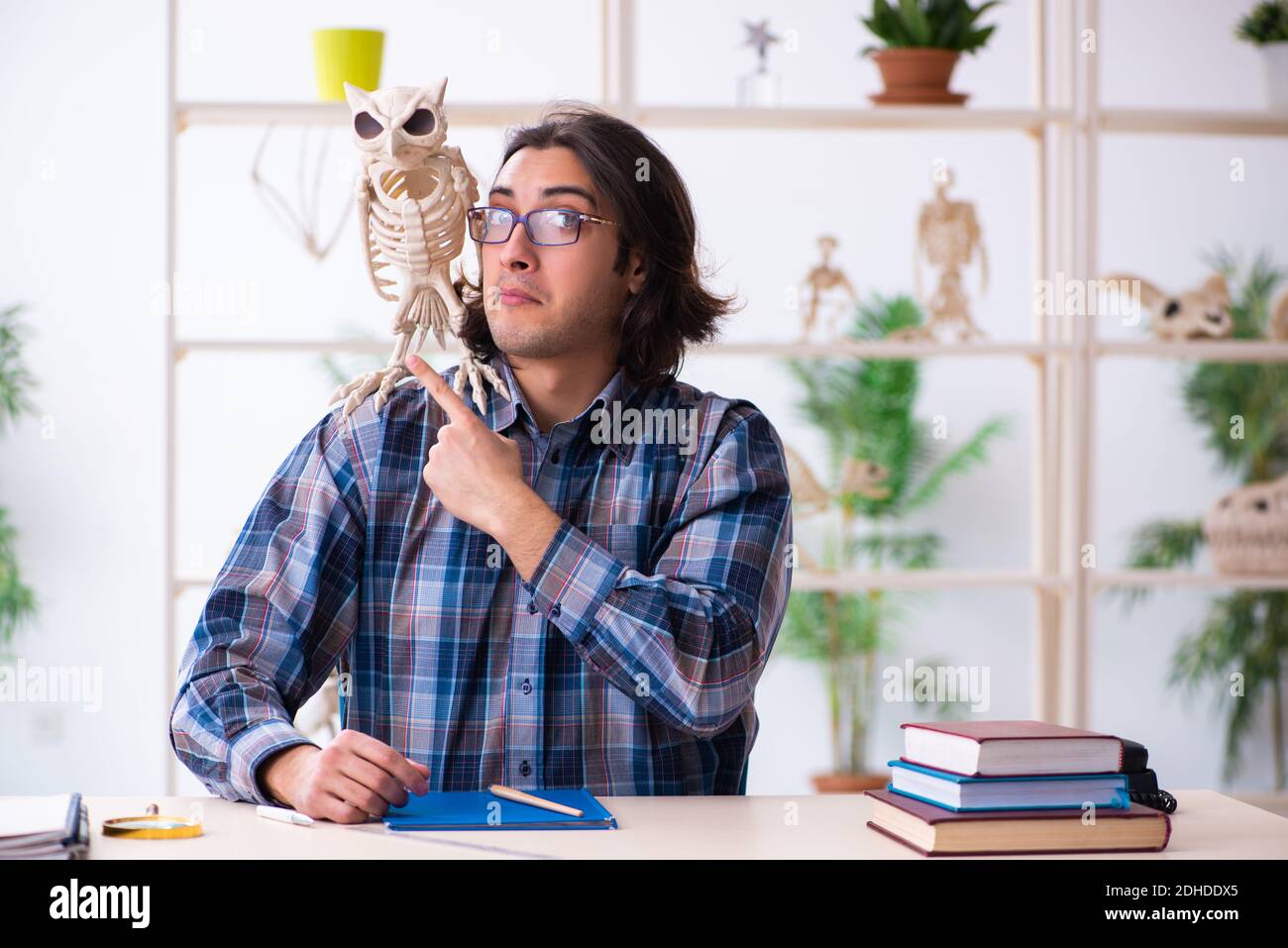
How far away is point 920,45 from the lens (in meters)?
3.16

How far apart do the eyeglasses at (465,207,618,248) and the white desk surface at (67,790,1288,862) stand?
0.71 metres

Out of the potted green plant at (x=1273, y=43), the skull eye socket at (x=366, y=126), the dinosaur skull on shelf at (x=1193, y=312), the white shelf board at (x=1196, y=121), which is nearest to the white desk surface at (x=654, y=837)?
the skull eye socket at (x=366, y=126)

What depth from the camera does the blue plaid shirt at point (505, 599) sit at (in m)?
1.60

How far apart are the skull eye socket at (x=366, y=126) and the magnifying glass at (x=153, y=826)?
0.83 metres

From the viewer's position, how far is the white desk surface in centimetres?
123

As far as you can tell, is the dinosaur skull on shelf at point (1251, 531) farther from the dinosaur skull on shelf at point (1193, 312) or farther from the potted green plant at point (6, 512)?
the potted green plant at point (6, 512)

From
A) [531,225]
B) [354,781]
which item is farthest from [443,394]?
[354,781]

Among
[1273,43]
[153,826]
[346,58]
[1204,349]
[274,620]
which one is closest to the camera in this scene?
[153,826]

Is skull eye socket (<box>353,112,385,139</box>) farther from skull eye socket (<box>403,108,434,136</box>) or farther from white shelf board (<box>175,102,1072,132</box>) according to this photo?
white shelf board (<box>175,102,1072,132</box>)

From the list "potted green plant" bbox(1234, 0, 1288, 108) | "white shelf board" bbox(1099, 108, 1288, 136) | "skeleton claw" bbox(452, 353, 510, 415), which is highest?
"potted green plant" bbox(1234, 0, 1288, 108)

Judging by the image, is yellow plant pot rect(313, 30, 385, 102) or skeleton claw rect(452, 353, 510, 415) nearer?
skeleton claw rect(452, 353, 510, 415)

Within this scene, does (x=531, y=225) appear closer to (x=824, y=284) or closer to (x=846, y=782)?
(x=824, y=284)

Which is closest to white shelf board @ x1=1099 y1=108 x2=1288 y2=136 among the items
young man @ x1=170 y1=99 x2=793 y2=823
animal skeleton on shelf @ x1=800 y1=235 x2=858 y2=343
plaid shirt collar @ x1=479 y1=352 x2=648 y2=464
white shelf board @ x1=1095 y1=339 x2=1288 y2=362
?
white shelf board @ x1=1095 y1=339 x2=1288 y2=362

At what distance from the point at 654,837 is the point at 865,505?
2.81m
